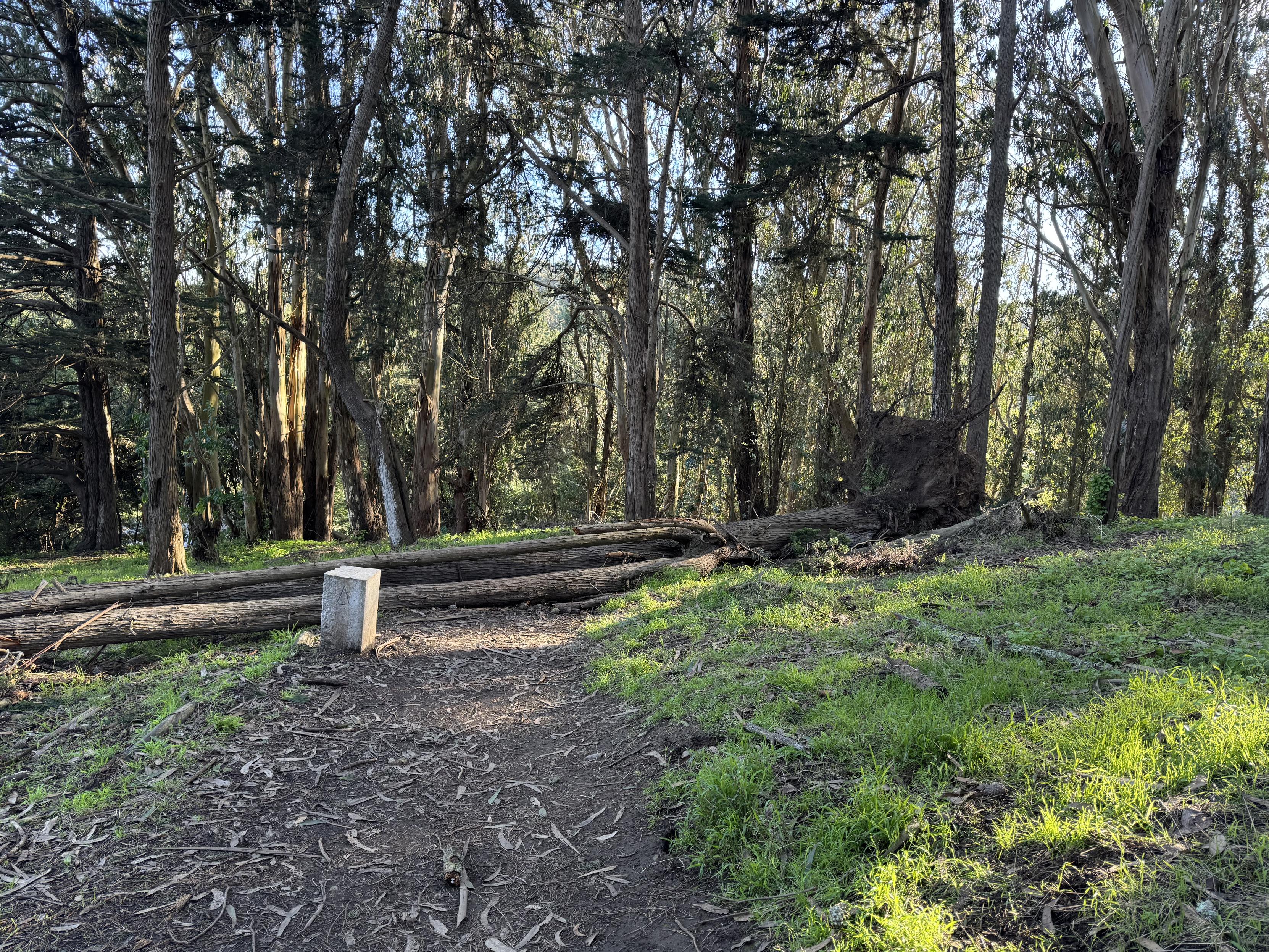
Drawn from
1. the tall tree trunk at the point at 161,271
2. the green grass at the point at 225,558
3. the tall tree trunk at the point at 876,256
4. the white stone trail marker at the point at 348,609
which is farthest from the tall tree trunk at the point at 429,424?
the tall tree trunk at the point at 876,256

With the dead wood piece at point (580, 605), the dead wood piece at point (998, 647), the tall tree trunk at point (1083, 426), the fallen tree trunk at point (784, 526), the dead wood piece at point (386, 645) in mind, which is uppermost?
the tall tree trunk at point (1083, 426)

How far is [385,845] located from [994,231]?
482 inches

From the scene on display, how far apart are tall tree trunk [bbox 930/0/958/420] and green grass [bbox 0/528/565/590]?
679cm

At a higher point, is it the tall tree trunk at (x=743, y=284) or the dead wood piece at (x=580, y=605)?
the tall tree trunk at (x=743, y=284)

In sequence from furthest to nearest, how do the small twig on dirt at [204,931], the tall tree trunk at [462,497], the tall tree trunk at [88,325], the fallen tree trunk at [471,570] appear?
1. the tall tree trunk at [462,497]
2. the tall tree trunk at [88,325]
3. the fallen tree trunk at [471,570]
4. the small twig on dirt at [204,931]

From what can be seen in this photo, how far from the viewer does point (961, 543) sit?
8125mm

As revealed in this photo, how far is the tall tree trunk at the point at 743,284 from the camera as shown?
12.9 m

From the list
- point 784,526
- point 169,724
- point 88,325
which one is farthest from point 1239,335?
point 88,325

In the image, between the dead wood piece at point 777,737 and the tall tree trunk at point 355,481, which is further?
the tall tree trunk at point 355,481

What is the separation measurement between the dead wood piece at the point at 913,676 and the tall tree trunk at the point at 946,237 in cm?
856

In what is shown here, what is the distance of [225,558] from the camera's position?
14.5m

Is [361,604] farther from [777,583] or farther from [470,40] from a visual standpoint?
[470,40]

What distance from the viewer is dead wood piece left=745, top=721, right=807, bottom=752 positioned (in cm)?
357

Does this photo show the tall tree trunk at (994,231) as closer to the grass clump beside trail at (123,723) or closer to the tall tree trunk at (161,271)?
the grass clump beside trail at (123,723)
